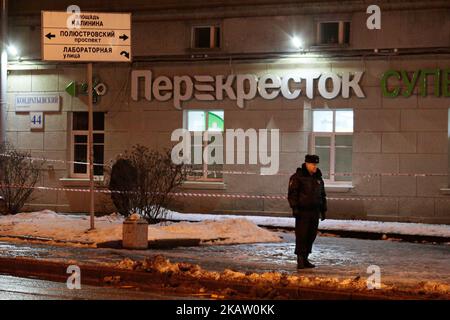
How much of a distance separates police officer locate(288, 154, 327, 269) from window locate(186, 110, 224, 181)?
29.0 feet

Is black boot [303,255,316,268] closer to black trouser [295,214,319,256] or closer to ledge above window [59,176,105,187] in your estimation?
black trouser [295,214,319,256]

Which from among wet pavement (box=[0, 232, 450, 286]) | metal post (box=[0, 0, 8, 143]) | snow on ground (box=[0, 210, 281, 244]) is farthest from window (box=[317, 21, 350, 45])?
metal post (box=[0, 0, 8, 143])

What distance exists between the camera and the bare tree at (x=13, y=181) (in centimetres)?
1981

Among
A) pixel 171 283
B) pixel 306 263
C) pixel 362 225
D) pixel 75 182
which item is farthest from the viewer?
pixel 75 182

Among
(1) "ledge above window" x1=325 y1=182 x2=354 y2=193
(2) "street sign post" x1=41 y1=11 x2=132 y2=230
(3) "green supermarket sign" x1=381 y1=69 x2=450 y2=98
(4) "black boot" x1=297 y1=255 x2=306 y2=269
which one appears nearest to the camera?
(4) "black boot" x1=297 y1=255 x2=306 y2=269

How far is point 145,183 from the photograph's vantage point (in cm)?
1739

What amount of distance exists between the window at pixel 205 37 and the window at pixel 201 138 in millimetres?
1730

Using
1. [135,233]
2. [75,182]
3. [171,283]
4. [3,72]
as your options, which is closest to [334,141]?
[75,182]

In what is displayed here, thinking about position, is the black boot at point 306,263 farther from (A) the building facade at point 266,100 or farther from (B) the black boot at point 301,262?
(A) the building facade at point 266,100

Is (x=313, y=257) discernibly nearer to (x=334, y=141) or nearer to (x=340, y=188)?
(x=340, y=188)

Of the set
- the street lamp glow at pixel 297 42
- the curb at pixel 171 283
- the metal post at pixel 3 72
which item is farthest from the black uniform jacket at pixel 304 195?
the metal post at pixel 3 72

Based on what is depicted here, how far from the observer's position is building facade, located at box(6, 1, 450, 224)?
1881 centimetres

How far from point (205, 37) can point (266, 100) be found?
8.02ft
